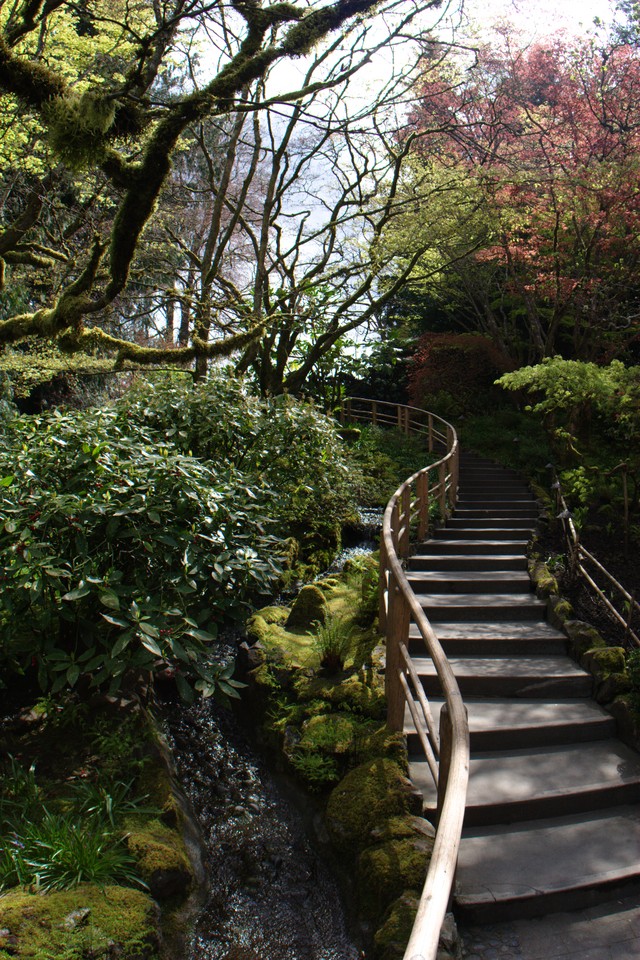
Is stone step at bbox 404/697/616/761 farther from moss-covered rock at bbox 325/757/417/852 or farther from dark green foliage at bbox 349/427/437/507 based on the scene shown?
dark green foliage at bbox 349/427/437/507

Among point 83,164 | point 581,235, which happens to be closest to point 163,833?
point 83,164

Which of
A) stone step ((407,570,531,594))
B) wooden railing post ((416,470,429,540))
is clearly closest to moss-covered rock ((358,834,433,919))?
stone step ((407,570,531,594))

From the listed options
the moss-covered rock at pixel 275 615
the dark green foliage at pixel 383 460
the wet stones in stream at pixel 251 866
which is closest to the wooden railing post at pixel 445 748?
the wet stones in stream at pixel 251 866

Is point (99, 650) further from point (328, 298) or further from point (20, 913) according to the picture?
point (328, 298)

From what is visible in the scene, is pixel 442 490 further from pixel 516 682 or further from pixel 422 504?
pixel 516 682

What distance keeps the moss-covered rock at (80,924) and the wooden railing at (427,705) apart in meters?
1.68

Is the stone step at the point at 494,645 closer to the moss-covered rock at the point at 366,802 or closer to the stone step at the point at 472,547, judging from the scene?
the moss-covered rock at the point at 366,802

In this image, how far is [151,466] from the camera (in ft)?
15.4

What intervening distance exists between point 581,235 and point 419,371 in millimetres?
6680

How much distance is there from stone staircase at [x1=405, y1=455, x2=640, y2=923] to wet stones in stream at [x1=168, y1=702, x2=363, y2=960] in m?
0.88

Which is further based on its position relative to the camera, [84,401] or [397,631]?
[84,401]

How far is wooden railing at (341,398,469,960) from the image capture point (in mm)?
1521

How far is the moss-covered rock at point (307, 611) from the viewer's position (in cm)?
704

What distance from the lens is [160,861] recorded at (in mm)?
3750
